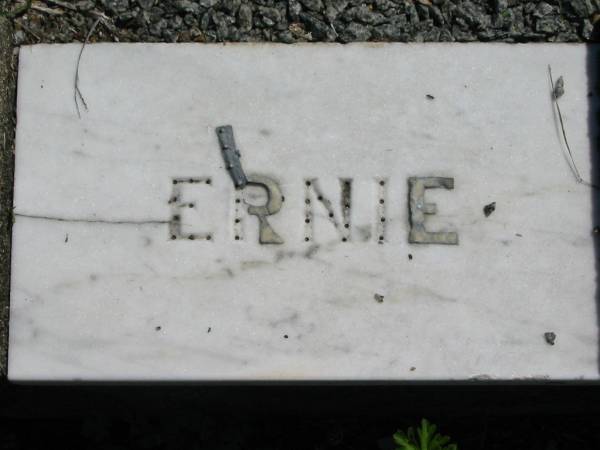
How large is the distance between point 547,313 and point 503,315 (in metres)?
0.10

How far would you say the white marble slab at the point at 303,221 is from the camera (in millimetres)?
1969

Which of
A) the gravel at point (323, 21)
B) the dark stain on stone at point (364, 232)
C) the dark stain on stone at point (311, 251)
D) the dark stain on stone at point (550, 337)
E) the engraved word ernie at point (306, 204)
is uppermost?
the gravel at point (323, 21)

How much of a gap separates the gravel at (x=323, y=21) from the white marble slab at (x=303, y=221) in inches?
3.5

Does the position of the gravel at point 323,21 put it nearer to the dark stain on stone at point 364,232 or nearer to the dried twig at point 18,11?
the dried twig at point 18,11

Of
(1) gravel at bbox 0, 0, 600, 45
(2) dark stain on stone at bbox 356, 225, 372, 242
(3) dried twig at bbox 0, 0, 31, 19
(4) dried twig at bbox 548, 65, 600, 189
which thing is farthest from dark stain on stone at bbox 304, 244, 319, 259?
(3) dried twig at bbox 0, 0, 31, 19

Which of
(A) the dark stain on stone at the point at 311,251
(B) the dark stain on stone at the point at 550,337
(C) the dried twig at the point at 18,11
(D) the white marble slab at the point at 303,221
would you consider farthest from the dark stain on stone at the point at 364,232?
(C) the dried twig at the point at 18,11

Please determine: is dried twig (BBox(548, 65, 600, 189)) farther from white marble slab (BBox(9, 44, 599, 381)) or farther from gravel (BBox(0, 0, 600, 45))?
gravel (BBox(0, 0, 600, 45))

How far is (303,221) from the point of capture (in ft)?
6.59

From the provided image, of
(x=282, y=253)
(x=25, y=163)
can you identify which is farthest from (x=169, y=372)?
(x=25, y=163)

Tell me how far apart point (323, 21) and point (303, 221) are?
0.53m

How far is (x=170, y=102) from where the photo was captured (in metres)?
2.03

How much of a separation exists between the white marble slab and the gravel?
89 millimetres

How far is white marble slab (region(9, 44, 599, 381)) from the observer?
1969mm
